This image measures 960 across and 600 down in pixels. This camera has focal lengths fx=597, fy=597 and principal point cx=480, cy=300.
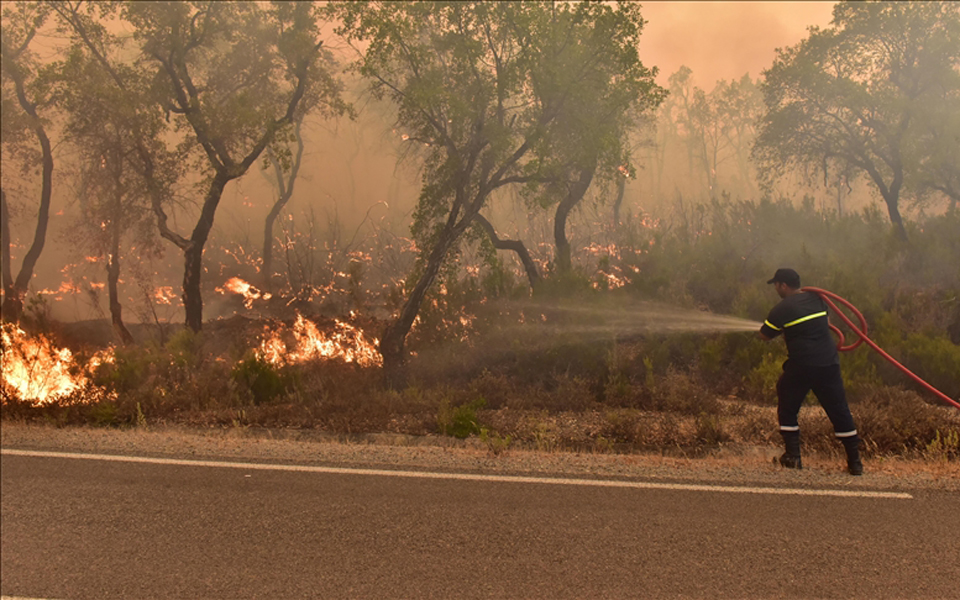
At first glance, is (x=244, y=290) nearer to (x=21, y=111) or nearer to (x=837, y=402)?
(x=21, y=111)

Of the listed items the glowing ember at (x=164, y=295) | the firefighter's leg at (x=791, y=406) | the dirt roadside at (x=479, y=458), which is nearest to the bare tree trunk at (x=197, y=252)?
the dirt roadside at (x=479, y=458)

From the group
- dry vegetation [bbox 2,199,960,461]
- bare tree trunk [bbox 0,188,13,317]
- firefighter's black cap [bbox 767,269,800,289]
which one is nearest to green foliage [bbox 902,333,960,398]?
dry vegetation [bbox 2,199,960,461]

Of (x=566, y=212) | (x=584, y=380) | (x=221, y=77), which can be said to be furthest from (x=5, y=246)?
(x=584, y=380)

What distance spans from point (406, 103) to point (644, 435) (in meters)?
9.70

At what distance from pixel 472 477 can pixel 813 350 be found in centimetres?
370

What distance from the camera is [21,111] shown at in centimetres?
2100

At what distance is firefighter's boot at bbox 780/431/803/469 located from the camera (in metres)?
6.38

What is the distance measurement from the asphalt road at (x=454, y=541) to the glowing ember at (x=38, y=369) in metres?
4.96

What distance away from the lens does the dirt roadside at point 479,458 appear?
6.11m

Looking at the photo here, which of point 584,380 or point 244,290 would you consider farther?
point 244,290

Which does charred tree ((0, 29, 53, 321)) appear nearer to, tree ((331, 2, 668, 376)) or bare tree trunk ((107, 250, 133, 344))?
bare tree trunk ((107, 250, 133, 344))

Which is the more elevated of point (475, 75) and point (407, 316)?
point (475, 75)

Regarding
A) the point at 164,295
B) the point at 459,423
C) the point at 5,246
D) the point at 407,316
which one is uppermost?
the point at 5,246

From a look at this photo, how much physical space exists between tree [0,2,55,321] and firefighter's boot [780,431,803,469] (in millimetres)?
21922
